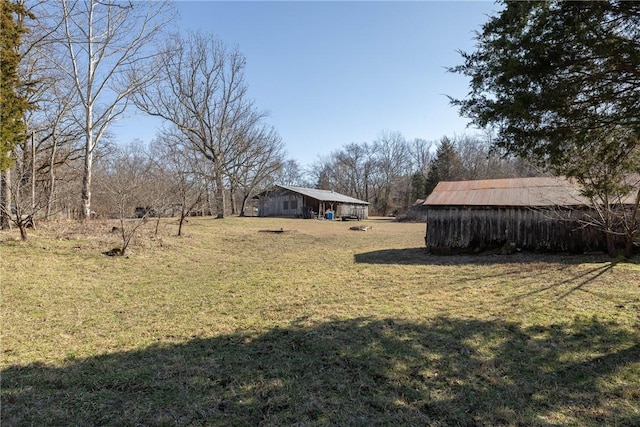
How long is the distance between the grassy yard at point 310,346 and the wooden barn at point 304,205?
25.8 meters

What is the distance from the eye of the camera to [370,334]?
4648mm

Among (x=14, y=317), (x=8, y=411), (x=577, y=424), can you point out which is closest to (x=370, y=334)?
(x=577, y=424)

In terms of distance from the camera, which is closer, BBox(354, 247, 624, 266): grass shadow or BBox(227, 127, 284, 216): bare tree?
BBox(354, 247, 624, 266): grass shadow

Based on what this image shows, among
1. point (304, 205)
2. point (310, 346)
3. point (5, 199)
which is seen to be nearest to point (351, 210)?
point (304, 205)

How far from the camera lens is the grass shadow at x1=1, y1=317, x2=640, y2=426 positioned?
111 inches

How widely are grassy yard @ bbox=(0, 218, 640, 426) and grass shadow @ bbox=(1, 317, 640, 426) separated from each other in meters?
0.02

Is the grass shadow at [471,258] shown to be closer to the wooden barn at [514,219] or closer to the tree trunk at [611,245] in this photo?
the tree trunk at [611,245]

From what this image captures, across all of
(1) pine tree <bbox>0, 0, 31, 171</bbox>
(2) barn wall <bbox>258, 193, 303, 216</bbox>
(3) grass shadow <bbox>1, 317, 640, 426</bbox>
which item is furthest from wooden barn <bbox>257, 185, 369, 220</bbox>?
(3) grass shadow <bbox>1, 317, 640, 426</bbox>

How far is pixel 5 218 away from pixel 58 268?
4.51m

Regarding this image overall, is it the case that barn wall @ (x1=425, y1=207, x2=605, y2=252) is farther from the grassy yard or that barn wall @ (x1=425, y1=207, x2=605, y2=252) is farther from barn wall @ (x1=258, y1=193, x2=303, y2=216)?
barn wall @ (x1=258, y1=193, x2=303, y2=216)

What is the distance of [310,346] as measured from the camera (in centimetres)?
427

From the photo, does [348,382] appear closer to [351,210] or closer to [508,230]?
[508,230]

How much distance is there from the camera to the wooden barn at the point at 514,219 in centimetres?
1135

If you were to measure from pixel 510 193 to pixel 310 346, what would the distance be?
11.8m
